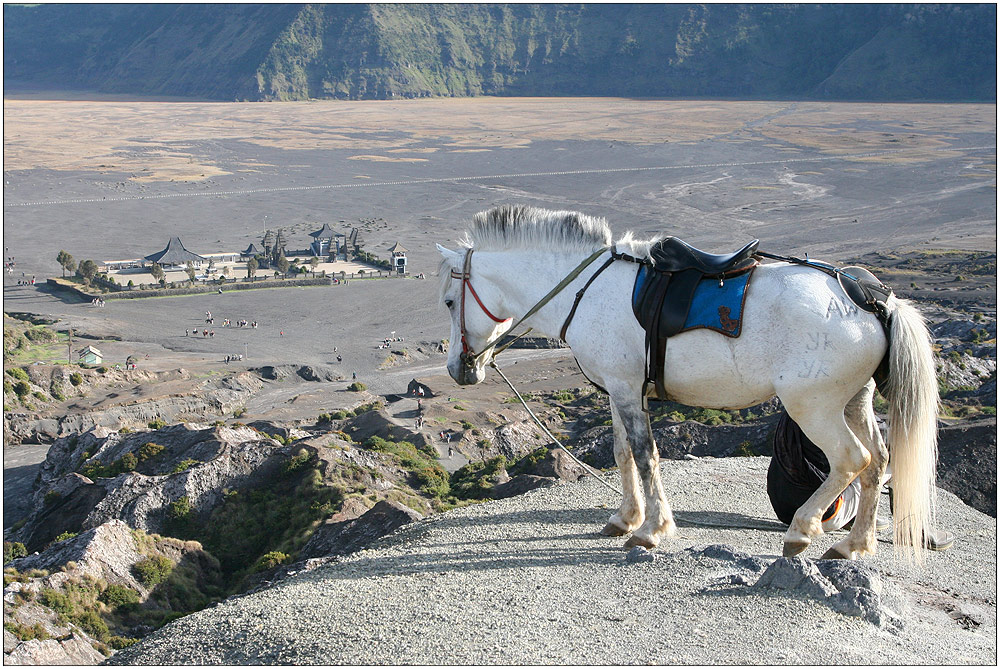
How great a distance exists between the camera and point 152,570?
16.4 meters

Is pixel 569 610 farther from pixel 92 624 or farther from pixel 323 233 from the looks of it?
pixel 323 233

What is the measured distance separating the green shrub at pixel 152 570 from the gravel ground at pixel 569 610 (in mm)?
7652

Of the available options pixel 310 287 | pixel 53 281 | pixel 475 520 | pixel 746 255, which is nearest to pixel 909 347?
pixel 746 255

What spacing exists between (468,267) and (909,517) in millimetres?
4739

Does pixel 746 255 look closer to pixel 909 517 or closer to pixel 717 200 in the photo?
pixel 909 517

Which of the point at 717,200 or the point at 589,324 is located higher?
the point at 589,324

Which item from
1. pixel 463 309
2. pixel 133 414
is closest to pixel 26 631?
pixel 463 309

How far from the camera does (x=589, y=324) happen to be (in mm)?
9102

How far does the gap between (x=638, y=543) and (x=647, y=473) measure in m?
0.71

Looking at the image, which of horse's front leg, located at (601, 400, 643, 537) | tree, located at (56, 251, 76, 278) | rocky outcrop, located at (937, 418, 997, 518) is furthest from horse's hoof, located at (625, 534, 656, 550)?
tree, located at (56, 251, 76, 278)

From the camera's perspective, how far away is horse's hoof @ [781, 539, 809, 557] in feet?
28.9

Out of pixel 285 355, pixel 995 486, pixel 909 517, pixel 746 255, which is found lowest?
pixel 285 355

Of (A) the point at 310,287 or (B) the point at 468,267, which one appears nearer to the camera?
(B) the point at 468,267

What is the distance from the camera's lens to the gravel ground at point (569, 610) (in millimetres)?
6988
